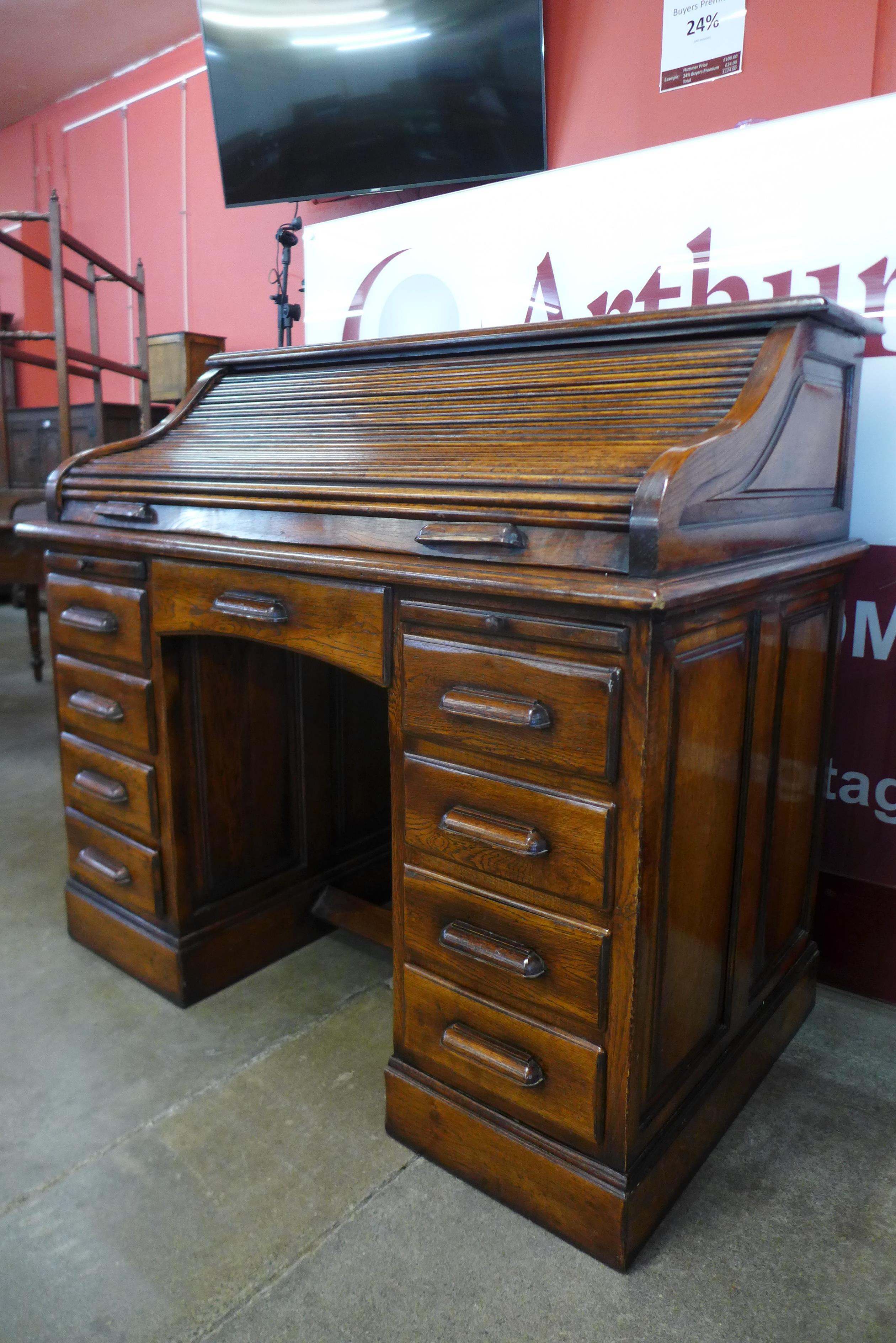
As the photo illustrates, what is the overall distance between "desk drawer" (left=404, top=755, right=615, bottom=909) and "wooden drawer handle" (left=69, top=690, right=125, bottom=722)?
2.67 feet

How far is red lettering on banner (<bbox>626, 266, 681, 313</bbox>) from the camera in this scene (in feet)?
7.09

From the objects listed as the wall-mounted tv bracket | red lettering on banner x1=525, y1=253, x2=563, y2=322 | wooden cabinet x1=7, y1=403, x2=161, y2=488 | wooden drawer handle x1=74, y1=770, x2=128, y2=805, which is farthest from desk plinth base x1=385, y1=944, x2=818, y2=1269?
wooden cabinet x1=7, y1=403, x2=161, y2=488

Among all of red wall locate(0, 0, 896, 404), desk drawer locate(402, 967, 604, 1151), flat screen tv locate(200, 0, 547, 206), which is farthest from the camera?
flat screen tv locate(200, 0, 547, 206)

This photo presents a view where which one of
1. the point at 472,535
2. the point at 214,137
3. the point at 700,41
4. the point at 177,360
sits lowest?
the point at 472,535

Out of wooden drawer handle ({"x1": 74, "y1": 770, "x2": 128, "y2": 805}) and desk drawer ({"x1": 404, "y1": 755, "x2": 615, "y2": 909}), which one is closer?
desk drawer ({"x1": 404, "y1": 755, "x2": 615, "y2": 909})

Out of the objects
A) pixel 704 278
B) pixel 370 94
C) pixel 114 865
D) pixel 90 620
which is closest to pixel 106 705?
pixel 90 620

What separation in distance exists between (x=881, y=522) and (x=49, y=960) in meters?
2.07

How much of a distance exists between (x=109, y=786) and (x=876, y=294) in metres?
1.89

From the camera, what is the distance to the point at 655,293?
2195 millimetres

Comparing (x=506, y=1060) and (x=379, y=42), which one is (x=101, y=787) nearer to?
(x=506, y=1060)

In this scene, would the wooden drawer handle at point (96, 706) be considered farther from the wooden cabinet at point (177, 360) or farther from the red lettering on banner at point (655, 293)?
the wooden cabinet at point (177, 360)

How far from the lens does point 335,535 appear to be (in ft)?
4.71

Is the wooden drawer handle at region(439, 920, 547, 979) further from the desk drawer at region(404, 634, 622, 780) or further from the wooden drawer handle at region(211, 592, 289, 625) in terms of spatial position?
the wooden drawer handle at region(211, 592, 289, 625)

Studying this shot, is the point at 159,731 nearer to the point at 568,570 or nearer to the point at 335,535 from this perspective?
the point at 335,535
